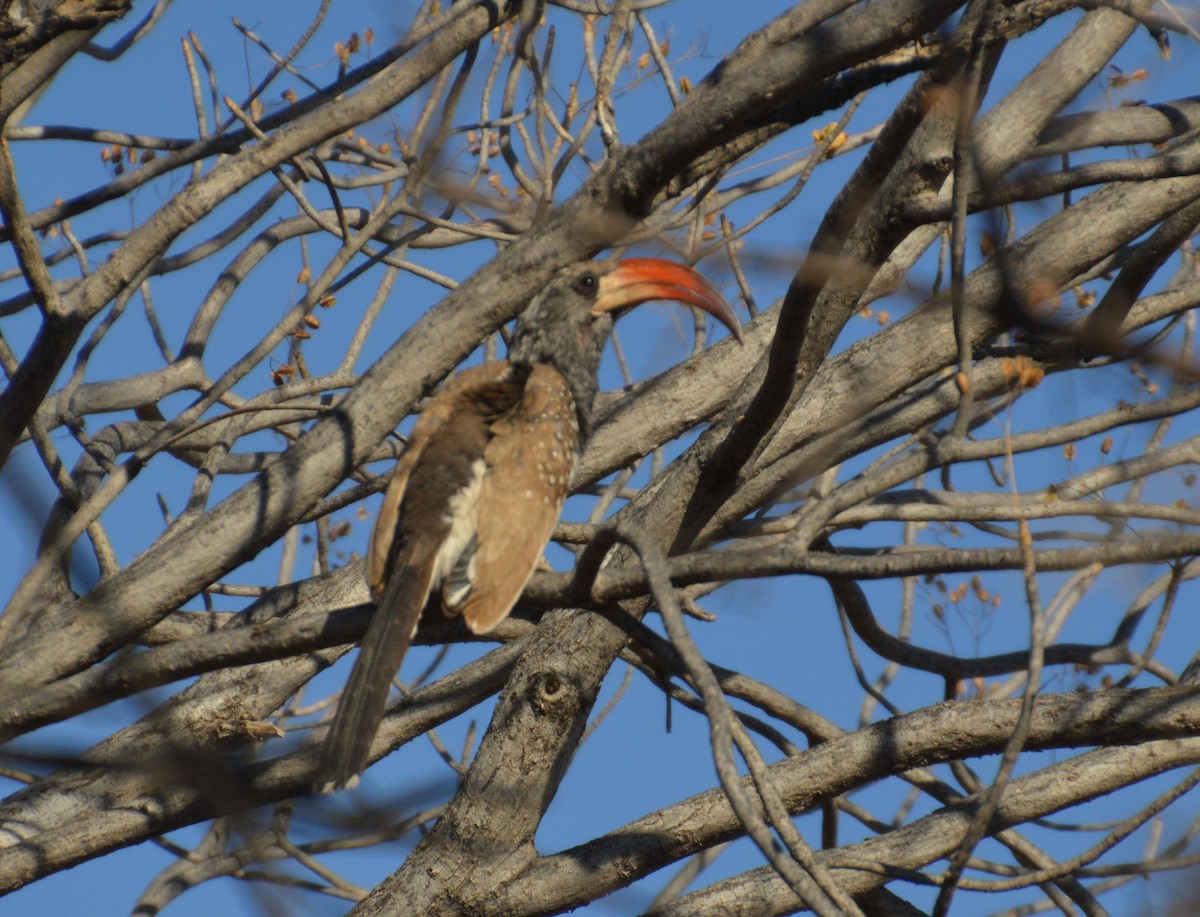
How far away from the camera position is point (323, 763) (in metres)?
2.97

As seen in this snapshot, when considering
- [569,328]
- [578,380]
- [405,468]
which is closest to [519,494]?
[405,468]

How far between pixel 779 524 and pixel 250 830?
10.3 feet

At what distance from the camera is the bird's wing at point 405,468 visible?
3.64 metres

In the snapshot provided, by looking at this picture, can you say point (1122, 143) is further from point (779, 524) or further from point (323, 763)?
point (323, 763)

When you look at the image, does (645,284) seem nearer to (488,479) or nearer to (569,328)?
(569,328)

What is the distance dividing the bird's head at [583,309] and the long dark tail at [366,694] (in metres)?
1.53

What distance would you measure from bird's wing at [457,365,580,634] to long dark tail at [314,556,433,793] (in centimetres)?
35

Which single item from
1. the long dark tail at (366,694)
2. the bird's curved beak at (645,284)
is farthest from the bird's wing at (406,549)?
the bird's curved beak at (645,284)

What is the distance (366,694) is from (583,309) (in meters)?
1.96

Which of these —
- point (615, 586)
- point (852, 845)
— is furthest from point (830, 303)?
point (852, 845)

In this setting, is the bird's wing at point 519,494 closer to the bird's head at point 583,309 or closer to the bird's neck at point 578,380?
the bird's neck at point 578,380

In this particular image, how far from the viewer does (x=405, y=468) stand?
3.87 meters

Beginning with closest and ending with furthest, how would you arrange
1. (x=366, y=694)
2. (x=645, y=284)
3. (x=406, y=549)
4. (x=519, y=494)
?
(x=366, y=694) → (x=406, y=549) → (x=519, y=494) → (x=645, y=284)

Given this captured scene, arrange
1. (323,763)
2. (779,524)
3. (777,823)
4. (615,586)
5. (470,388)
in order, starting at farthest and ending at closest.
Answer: (779,524) < (470,388) < (323,763) < (615,586) < (777,823)
